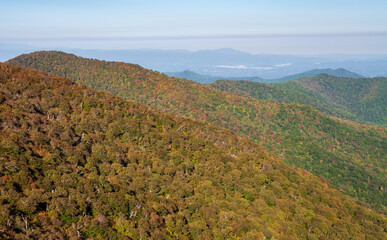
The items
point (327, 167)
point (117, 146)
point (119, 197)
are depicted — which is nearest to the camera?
point (119, 197)

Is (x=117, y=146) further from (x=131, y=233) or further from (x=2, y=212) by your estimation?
(x=2, y=212)

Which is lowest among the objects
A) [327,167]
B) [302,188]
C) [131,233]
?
[327,167]

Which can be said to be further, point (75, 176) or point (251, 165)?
point (251, 165)

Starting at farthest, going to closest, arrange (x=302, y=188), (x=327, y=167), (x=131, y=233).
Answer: (x=327, y=167), (x=302, y=188), (x=131, y=233)

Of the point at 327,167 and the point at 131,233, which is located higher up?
the point at 131,233

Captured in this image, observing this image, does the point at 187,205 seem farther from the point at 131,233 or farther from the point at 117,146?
the point at 117,146

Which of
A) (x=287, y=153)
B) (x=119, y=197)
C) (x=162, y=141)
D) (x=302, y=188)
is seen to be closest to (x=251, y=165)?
(x=302, y=188)
